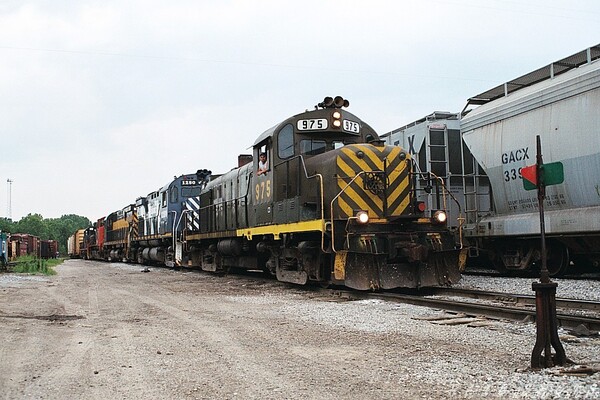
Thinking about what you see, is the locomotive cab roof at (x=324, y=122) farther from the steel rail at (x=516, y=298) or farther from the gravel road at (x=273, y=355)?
the gravel road at (x=273, y=355)

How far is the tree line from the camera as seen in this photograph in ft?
435

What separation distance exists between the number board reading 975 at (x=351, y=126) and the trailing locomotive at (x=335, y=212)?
2 cm

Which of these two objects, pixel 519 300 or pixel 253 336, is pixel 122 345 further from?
pixel 519 300

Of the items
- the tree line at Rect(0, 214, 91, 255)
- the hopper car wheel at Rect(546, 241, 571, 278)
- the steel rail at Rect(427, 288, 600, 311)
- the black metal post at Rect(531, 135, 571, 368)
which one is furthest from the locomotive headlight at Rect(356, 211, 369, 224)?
the tree line at Rect(0, 214, 91, 255)

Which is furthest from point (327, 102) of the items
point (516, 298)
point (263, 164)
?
point (516, 298)

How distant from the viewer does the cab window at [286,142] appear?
11.2 meters

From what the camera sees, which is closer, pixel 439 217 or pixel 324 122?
pixel 439 217

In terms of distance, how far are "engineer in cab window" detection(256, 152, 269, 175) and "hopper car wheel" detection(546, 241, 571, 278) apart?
6183 mm

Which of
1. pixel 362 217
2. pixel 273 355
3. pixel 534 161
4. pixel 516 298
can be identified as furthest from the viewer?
pixel 534 161

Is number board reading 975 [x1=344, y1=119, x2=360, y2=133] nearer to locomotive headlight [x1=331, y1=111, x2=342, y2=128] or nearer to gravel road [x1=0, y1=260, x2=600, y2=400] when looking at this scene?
locomotive headlight [x1=331, y1=111, x2=342, y2=128]

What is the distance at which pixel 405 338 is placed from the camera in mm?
5820

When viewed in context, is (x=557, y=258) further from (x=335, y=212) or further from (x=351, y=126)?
(x=335, y=212)

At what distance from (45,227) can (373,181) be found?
148733mm

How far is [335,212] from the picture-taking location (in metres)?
9.64
